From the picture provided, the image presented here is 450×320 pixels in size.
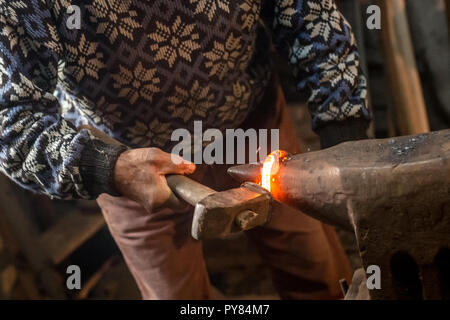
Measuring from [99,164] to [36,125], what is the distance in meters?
0.17

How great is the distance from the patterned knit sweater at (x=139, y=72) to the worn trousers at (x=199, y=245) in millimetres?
195

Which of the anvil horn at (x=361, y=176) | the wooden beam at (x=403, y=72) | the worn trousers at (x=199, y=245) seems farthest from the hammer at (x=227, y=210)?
the wooden beam at (x=403, y=72)

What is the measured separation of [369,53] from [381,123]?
37 cm

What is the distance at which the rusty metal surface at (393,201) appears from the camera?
2.79ft

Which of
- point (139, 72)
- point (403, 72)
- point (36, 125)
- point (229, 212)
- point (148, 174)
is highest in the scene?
point (403, 72)

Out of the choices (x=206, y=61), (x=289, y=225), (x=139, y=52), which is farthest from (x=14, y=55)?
(x=289, y=225)

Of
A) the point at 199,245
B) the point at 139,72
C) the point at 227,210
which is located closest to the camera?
the point at 227,210

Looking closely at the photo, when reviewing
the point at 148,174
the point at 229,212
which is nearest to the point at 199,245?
the point at 148,174

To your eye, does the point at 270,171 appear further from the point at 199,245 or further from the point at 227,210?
the point at 199,245

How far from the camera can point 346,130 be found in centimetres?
121

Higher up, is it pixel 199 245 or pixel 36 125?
pixel 36 125

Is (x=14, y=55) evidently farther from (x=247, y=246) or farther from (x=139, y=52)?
(x=247, y=246)

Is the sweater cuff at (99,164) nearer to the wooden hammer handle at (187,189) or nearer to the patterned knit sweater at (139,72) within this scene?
the patterned knit sweater at (139,72)

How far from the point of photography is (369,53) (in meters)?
2.31
